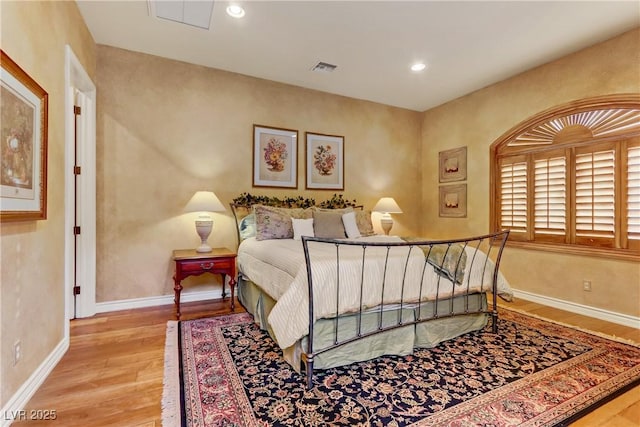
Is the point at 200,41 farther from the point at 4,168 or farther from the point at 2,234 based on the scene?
the point at 2,234

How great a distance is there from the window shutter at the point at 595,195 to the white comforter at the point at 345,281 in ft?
4.72

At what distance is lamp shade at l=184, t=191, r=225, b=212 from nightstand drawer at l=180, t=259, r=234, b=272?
23.5 inches

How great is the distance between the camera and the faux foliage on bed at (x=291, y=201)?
13.4 feet

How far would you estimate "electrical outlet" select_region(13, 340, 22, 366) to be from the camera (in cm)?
171

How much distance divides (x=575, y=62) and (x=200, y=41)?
13.9ft

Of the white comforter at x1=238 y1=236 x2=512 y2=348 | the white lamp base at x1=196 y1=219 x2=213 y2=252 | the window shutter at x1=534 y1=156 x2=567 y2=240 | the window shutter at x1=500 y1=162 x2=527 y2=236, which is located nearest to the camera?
the white comforter at x1=238 y1=236 x2=512 y2=348

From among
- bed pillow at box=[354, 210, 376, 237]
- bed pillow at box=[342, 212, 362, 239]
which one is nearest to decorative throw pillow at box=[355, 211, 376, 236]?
bed pillow at box=[354, 210, 376, 237]

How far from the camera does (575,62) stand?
3.46 metres

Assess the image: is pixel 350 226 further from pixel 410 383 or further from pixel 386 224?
pixel 410 383

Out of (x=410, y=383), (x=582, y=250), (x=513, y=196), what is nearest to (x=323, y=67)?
(x=513, y=196)

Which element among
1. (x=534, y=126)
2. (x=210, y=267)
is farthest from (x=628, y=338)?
(x=210, y=267)

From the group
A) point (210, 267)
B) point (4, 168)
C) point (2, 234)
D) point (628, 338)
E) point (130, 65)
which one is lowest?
point (628, 338)

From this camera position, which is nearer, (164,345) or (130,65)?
(164,345)

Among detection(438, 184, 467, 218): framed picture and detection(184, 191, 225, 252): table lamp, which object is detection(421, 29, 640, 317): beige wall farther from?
detection(184, 191, 225, 252): table lamp
